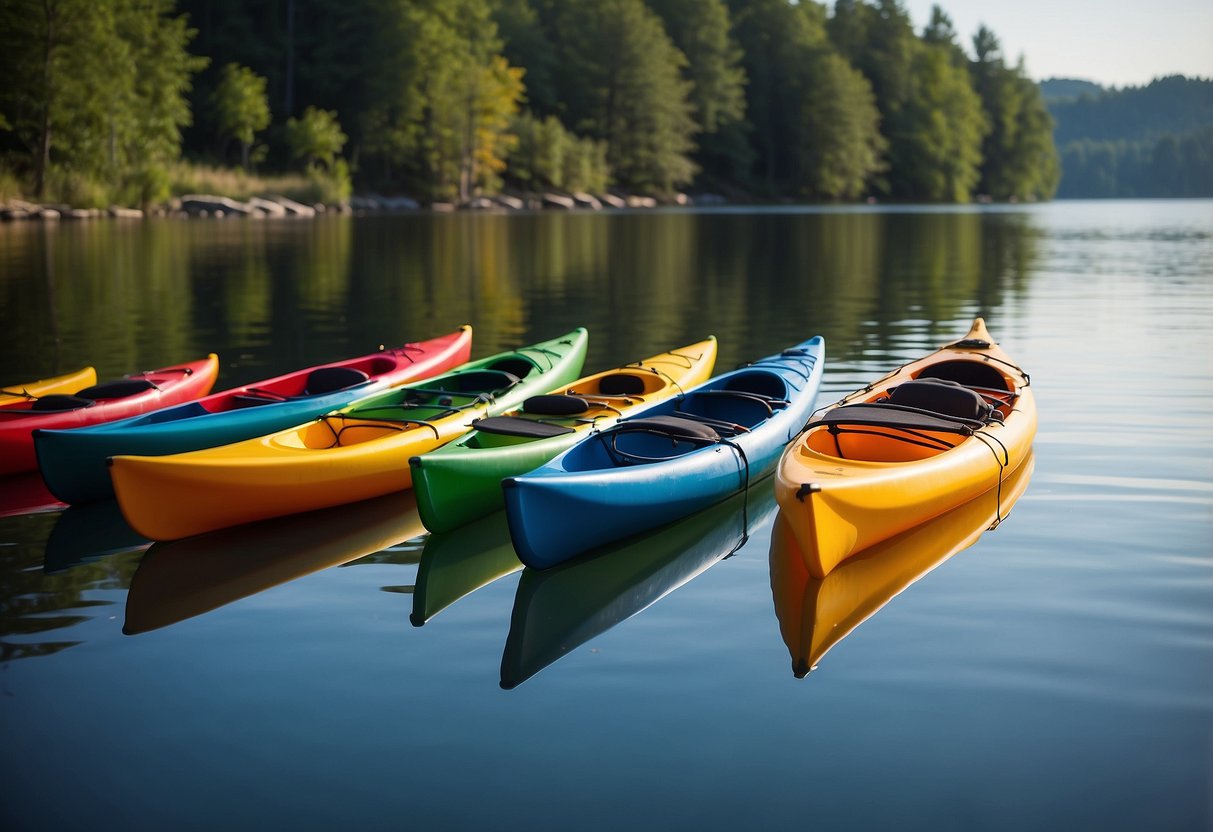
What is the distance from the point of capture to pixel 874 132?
8912 cm

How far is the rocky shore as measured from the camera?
136 ft

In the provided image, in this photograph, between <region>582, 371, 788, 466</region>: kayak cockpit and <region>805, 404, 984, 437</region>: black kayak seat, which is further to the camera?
<region>582, 371, 788, 466</region>: kayak cockpit

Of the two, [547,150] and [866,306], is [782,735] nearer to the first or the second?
[866,306]

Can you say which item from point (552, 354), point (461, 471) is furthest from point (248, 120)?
point (461, 471)

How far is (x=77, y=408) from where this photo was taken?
933 cm

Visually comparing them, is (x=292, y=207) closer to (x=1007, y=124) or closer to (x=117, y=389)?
(x=117, y=389)

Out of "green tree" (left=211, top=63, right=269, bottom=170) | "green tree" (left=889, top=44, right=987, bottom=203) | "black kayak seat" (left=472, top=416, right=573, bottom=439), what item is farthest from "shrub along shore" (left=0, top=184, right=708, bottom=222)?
"black kayak seat" (left=472, top=416, right=573, bottom=439)

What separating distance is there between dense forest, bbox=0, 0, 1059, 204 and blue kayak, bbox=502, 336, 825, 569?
129 feet

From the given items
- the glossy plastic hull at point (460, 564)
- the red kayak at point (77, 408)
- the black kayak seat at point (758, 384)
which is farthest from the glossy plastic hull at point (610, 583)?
the red kayak at point (77, 408)

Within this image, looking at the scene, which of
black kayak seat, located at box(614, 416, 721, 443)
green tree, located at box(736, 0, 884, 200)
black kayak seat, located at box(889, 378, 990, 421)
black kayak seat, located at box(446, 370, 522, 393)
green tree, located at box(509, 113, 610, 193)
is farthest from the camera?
green tree, located at box(736, 0, 884, 200)

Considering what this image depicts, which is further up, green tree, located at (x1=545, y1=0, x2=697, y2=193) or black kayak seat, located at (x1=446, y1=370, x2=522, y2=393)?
green tree, located at (x1=545, y1=0, x2=697, y2=193)

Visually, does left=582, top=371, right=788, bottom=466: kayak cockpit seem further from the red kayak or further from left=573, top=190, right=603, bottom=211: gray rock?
left=573, top=190, right=603, bottom=211: gray rock

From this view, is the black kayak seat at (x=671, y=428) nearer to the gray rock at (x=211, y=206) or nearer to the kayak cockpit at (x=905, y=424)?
the kayak cockpit at (x=905, y=424)

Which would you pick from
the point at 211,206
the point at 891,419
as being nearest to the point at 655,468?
the point at 891,419
